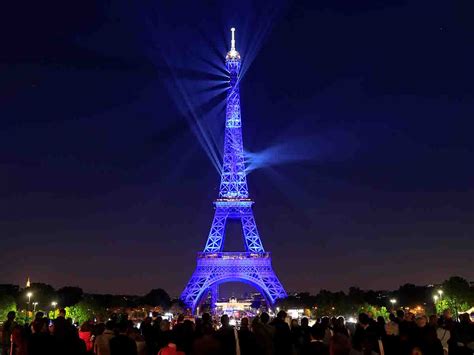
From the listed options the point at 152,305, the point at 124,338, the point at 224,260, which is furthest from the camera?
the point at 152,305

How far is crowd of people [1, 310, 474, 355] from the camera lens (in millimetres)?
10977

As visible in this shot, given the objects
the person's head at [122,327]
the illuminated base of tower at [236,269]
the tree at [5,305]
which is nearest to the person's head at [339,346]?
the person's head at [122,327]

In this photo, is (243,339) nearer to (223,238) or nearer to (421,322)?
(421,322)

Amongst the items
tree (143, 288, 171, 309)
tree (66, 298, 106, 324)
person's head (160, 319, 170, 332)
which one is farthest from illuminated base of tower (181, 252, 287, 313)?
person's head (160, 319, 170, 332)

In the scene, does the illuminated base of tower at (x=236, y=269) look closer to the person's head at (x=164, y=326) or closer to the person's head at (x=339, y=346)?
the person's head at (x=164, y=326)

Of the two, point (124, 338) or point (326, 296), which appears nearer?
point (124, 338)

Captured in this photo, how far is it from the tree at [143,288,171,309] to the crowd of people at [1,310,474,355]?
115032 mm

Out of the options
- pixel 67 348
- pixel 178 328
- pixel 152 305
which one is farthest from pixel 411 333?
pixel 152 305

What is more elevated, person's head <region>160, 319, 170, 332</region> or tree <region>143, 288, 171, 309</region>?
tree <region>143, 288, 171, 309</region>

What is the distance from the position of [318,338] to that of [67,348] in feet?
16.2

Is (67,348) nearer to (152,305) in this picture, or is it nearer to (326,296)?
(326,296)

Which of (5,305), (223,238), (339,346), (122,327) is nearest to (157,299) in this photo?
(223,238)

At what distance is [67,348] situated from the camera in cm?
1163

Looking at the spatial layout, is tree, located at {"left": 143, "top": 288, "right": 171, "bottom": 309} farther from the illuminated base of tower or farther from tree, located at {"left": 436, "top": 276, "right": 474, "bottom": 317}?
tree, located at {"left": 436, "top": 276, "right": 474, "bottom": 317}
